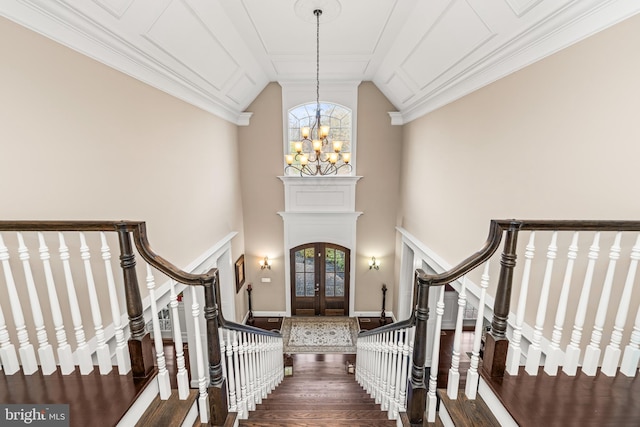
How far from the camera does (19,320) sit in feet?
5.11

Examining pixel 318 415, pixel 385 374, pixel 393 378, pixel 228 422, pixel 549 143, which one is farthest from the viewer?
pixel 385 374

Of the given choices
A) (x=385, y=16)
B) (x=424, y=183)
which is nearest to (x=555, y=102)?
(x=385, y=16)

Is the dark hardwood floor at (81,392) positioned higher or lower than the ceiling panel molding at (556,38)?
lower

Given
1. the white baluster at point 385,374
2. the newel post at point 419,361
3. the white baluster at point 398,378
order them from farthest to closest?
the white baluster at point 385,374 < the white baluster at point 398,378 < the newel post at point 419,361

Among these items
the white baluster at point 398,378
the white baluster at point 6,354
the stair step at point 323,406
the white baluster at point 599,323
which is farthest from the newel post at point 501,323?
the white baluster at point 6,354

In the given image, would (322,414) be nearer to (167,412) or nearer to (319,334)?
(167,412)

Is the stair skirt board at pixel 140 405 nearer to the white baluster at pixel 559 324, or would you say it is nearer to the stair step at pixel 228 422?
the stair step at pixel 228 422

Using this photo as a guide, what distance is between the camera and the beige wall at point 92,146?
1.89 m

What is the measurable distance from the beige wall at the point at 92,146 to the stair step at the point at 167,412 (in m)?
1.28

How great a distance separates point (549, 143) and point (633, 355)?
1597mm

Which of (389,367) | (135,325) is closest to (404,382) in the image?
(389,367)

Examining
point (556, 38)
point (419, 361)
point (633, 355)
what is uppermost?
point (556, 38)

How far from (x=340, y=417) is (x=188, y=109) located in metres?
4.21

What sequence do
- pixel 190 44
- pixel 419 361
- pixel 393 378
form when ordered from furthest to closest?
1. pixel 190 44
2. pixel 393 378
3. pixel 419 361
